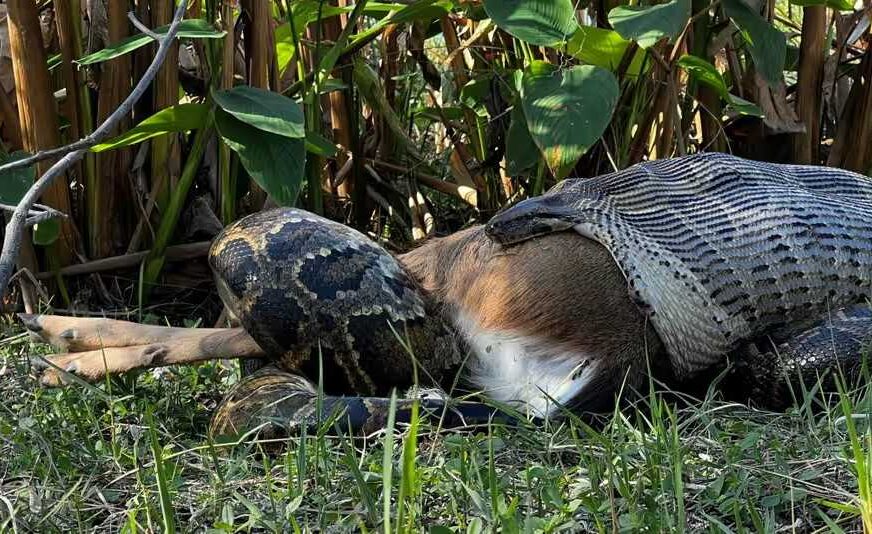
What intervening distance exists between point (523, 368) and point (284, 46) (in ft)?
5.96

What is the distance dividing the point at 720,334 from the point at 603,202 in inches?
18.4

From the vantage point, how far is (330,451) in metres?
2.27

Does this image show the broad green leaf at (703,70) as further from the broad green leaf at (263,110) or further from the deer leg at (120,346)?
the deer leg at (120,346)

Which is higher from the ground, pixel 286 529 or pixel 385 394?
pixel 286 529

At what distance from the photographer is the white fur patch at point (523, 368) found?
271 cm

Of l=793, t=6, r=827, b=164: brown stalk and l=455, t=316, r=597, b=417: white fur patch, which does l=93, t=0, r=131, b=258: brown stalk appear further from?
l=793, t=6, r=827, b=164: brown stalk

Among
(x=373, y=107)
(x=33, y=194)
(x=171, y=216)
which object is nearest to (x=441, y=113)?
(x=373, y=107)

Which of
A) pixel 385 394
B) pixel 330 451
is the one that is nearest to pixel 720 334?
pixel 385 394

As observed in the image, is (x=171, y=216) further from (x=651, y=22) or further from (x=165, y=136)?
(x=651, y=22)

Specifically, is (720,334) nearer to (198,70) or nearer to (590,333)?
(590,333)

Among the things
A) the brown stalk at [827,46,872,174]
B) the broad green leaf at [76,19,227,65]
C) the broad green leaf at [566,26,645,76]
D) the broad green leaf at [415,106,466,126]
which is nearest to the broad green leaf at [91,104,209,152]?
the broad green leaf at [76,19,227,65]

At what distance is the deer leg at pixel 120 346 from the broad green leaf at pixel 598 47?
4.77 ft

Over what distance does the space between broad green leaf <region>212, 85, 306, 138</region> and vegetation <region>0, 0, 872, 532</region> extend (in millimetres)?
10

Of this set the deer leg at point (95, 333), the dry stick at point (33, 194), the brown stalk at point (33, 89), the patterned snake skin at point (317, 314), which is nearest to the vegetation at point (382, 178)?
the brown stalk at point (33, 89)
